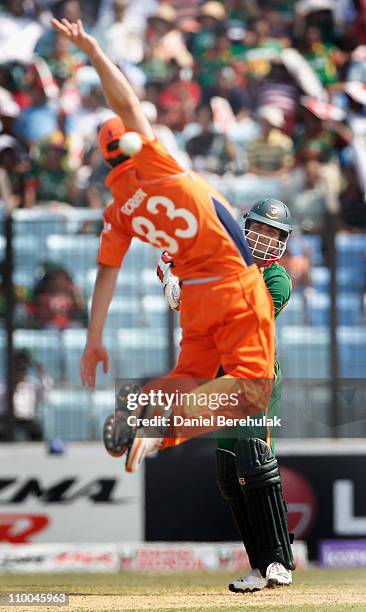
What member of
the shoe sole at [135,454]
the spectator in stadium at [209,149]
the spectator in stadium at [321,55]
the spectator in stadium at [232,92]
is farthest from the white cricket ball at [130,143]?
the spectator in stadium at [321,55]

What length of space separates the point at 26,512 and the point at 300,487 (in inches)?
83.0

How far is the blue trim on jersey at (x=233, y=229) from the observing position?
509cm

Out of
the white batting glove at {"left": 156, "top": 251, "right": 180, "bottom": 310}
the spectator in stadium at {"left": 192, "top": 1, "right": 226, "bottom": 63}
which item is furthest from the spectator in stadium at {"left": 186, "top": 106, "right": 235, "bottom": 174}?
the white batting glove at {"left": 156, "top": 251, "right": 180, "bottom": 310}

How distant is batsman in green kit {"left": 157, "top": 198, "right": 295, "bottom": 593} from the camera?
220 inches

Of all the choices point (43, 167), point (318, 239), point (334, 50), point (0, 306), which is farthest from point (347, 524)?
point (334, 50)

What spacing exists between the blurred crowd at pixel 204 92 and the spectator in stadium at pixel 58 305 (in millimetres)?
1413

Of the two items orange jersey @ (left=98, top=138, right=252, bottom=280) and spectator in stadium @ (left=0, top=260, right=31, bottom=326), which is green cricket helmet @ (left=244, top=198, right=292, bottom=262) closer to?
orange jersey @ (left=98, top=138, right=252, bottom=280)

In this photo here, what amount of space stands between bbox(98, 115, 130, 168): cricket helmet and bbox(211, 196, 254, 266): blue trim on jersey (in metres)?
0.44

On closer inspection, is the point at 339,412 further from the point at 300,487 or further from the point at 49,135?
the point at 49,135

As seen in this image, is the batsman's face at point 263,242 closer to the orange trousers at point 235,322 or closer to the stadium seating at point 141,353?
Result: the orange trousers at point 235,322

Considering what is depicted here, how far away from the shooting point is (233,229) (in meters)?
5.13

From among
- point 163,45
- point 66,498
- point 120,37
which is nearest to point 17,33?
point 120,37

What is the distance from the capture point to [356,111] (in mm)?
12367

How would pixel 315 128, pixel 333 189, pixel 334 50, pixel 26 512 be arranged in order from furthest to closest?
pixel 334 50 → pixel 315 128 → pixel 333 189 → pixel 26 512
